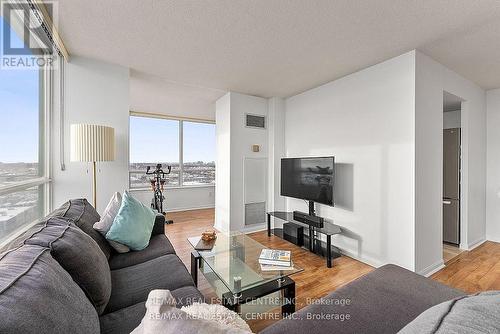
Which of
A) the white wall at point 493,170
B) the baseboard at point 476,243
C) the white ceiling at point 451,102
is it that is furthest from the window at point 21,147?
the white wall at point 493,170

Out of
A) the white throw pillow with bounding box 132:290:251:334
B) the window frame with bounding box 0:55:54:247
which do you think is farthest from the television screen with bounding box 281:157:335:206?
the window frame with bounding box 0:55:54:247

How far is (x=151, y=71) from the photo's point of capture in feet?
9.48

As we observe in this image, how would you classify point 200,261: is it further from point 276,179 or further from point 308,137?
point 308,137

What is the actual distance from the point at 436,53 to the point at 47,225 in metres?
3.67

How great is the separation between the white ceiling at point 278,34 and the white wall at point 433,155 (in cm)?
18

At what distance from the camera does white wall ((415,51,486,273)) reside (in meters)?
2.33

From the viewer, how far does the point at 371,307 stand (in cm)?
105

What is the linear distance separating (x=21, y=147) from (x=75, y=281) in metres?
1.63

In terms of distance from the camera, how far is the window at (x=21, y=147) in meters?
1.67

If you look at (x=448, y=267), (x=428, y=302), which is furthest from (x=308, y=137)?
(x=428, y=302)

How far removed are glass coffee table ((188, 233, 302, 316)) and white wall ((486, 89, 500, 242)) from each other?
3.72 m

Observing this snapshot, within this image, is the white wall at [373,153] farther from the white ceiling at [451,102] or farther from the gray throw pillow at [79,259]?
the gray throw pillow at [79,259]

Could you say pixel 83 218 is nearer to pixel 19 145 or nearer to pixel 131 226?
pixel 131 226

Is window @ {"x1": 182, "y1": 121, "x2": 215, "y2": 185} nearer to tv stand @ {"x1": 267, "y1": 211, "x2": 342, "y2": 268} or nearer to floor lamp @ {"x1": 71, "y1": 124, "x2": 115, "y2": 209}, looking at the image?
tv stand @ {"x1": 267, "y1": 211, "x2": 342, "y2": 268}
